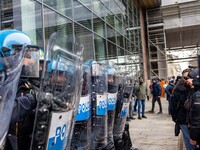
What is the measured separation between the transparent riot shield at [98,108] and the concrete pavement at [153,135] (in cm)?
250

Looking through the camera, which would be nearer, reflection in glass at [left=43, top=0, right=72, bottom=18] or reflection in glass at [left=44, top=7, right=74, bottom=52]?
reflection in glass at [left=44, top=7, right=74, bottom=52]

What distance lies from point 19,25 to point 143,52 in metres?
14.9

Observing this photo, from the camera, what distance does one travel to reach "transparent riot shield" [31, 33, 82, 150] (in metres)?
1.42

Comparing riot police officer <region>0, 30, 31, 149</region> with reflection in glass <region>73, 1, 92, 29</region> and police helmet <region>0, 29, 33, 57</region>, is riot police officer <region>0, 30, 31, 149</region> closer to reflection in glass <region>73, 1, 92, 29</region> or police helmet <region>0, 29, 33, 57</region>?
police helmet <region>0, 29, 33, 57</region>

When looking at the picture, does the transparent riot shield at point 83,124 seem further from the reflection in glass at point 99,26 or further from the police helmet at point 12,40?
the reflection in glass at point 99,26

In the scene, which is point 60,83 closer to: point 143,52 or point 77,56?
point 77,56

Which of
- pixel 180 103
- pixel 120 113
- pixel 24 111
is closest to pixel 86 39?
pixel 180 103

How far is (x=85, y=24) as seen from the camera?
896cm

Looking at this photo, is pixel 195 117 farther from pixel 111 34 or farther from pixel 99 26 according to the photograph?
pixel 111 34

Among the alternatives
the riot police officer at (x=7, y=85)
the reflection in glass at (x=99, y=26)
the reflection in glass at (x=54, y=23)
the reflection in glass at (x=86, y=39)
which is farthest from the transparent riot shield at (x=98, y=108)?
the reflection in glass at (x=99, y=26)

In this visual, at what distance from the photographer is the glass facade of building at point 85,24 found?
5445 millimetres

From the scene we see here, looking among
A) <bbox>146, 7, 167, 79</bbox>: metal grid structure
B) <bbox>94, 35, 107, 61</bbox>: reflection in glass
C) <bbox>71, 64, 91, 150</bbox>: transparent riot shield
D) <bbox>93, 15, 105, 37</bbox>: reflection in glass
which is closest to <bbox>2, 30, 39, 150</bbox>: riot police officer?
<bbox>71, 64, 91, 150</bbox>: transparent riot shield

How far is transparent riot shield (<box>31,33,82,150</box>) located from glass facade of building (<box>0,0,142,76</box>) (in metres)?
0.16

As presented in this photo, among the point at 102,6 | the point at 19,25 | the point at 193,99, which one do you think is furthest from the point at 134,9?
the point at 193,99
